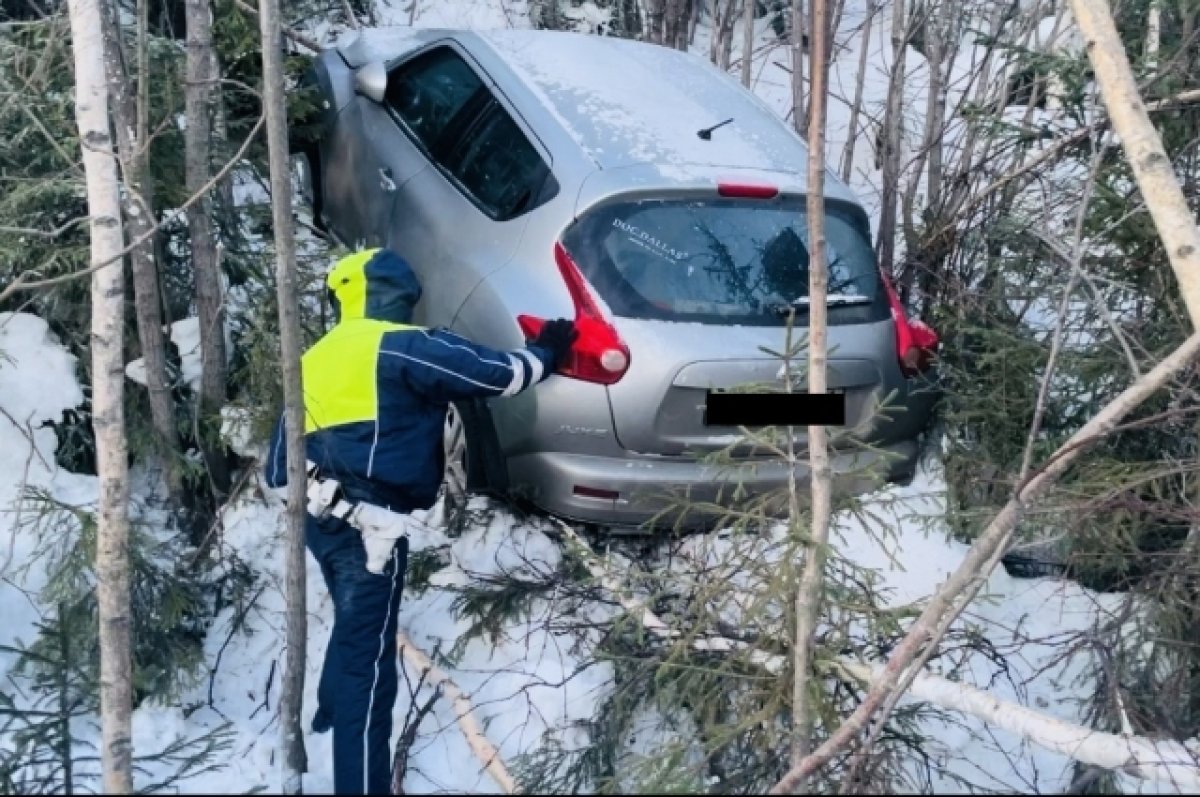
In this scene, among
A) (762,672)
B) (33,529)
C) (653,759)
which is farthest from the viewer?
(33,529)

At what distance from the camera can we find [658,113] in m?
5.39

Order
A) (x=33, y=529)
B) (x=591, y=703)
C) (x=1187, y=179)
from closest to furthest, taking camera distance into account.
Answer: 1. (x=591, y=703)
2. (x=33, y=529)
3. (x=1187, y=179)

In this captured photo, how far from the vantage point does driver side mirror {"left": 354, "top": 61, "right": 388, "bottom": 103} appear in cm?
598

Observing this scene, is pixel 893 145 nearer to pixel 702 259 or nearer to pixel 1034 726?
pixel 702 259

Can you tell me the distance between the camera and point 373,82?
600 centimetres

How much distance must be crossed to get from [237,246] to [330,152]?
0.92 m

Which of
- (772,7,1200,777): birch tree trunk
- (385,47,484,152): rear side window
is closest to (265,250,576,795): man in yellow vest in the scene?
(772,7,1200,777): birch tree trunk

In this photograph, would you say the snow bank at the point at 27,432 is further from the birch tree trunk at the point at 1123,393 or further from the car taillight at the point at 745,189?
the birch tree trunk at the point at 1123,393

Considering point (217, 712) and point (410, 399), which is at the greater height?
point (410, 399)

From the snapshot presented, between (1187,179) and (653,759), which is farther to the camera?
(1187,179)

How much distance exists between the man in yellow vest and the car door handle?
149cm

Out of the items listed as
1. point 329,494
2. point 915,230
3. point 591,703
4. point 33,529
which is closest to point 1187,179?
point 915,230

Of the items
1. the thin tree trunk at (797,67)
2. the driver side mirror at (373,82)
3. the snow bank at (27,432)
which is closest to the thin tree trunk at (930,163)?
the thin tree trunk at (797,67)

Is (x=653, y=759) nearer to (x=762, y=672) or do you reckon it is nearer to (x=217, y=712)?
(x=762, y=672)
